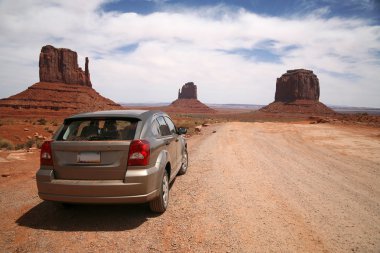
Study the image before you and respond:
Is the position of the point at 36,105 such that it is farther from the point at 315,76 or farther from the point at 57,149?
the point at 315,76

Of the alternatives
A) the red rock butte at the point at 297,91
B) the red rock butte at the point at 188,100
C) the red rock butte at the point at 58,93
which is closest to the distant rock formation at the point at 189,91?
the red rock butte at the point at 188,100

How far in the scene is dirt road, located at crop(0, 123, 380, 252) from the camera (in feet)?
12.0

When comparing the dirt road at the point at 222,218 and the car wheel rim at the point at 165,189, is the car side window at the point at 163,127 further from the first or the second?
the dirt road at the point at 222,218

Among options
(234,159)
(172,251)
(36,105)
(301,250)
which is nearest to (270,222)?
(301,250)

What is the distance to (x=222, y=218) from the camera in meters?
4.50

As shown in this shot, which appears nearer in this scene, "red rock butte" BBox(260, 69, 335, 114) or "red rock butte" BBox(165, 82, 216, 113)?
"red rock butte" BBox(260, 69, 335, 114)

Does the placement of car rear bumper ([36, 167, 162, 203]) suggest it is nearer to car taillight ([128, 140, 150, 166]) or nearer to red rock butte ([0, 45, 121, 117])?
car taillight ([128, 140, 150, 166])

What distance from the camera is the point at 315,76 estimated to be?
136625mm

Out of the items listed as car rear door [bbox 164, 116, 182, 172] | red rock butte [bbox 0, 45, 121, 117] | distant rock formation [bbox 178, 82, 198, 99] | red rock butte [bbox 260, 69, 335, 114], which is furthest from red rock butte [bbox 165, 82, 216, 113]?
car rear door [bbox 164, 116, 182, 172]

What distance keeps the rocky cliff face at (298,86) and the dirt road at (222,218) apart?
13283cm

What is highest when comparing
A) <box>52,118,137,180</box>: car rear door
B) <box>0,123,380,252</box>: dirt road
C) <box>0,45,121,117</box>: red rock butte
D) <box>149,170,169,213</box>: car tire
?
<box>0,45,121,117</box>: red rock butte

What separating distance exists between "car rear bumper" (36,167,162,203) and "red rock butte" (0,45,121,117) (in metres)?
61.4

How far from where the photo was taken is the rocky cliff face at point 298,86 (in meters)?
131

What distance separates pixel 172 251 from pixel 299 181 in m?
4.28
